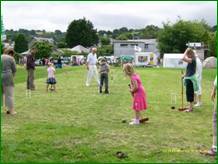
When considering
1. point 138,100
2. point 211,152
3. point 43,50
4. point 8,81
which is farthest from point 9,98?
point 43,50

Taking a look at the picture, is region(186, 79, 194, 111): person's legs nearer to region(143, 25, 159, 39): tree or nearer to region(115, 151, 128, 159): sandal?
region(115, 151, 128, 159): sandal

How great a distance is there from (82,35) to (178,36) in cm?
4535

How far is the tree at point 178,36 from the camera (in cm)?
10300

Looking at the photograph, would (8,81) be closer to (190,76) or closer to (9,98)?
(9,98)

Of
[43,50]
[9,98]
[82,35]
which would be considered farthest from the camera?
[82,35]

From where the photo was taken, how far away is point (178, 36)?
339 ft

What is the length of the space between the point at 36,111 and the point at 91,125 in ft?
11.0

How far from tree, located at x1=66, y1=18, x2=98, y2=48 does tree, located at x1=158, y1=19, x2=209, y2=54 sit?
36.9 meters

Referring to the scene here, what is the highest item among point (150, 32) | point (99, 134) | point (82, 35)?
point (150, 32)

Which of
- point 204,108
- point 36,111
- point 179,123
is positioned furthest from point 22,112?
point 204,108

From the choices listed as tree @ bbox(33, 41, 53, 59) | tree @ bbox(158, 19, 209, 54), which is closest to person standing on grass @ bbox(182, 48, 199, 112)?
tree @ bbox(33, 41, 53, 59)

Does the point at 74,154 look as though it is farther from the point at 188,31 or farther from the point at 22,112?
the point at 188,31

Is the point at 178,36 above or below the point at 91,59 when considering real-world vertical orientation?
above

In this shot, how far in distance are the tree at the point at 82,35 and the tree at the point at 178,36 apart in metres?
36.9
